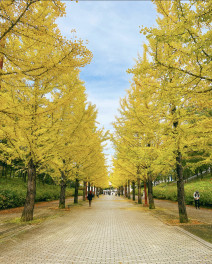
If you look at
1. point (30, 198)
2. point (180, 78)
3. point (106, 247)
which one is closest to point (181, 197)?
point (106, 247)

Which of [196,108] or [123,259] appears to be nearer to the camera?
[123,259]

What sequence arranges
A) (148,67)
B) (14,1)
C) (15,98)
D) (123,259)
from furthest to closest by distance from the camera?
(15,98) → (148,67) → (123,259) → (14,1)

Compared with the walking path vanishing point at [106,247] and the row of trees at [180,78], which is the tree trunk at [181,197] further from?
the walking path vanishing point at [106,247]

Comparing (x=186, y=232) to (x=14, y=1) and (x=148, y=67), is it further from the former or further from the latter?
(x=14, y=1)

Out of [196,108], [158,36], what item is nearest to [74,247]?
[158,36]

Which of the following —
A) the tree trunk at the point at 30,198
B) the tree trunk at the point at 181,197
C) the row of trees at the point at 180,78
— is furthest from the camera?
the tree trunk at the point at 30,198

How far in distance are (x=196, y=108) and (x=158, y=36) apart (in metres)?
3.78

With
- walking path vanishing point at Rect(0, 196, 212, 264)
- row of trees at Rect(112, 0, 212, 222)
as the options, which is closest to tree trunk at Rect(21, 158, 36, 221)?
walking path vanishing point at Rect(0, 196, 212, 264)

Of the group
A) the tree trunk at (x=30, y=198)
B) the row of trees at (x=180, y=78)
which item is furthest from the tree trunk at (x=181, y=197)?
the tree trunk at (x=30, y=198)

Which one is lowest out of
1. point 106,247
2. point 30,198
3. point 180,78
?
point 106,247

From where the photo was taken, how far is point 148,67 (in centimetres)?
465

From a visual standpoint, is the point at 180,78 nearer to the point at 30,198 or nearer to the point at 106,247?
the point at 106,247

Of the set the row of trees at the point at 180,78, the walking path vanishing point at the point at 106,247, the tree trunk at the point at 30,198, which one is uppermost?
the row of trees at the point at 180,78

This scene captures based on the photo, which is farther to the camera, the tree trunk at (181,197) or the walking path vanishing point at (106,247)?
the tree trunk at (181,197)
